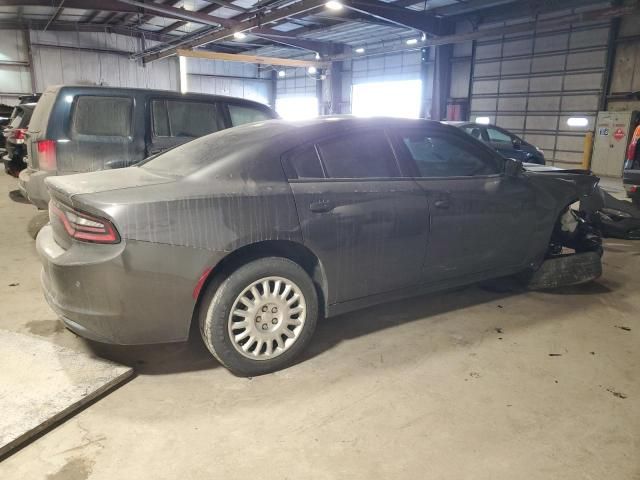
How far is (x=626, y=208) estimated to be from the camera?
19.3 feet

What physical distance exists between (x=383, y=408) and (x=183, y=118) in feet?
13.4

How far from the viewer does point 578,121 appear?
43.3ft

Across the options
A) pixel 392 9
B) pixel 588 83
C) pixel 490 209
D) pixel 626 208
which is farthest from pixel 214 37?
pixel 490 209

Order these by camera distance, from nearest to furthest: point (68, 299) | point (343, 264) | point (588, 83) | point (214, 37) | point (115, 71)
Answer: point (68, 299) < point (343, 264) < point (588, 83) < point (214, 37) < point (115, 71)

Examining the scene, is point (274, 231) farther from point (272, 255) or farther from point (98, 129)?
point (98, 129)

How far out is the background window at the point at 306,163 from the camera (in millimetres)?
2652

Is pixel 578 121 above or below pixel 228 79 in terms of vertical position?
below

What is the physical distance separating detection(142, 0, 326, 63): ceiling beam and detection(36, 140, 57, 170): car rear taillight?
850 cm

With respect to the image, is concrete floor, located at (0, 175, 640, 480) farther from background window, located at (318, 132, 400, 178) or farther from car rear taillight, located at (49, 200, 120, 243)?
background window, located at (318, 132, 400, 178)

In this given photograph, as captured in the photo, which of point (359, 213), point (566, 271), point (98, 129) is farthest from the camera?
point (98, 129)

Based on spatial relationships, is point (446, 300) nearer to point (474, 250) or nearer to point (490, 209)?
point (474, 250)

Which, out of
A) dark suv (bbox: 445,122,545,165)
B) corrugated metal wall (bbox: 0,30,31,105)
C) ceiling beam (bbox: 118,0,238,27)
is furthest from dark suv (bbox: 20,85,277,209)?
corrugated metal wall (bbox: 0,30,31,105)

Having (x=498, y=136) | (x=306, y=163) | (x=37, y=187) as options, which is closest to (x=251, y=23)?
(x=498, y=136)

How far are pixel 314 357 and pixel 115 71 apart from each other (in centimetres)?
2279
